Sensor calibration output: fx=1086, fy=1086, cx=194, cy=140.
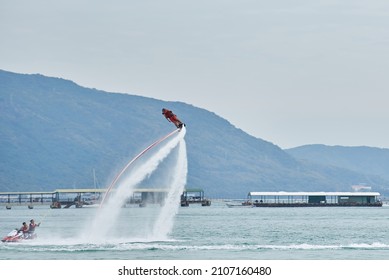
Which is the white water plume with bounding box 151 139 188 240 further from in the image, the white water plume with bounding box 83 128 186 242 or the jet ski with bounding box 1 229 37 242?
the jet ski with bounding box 1 229 37 242

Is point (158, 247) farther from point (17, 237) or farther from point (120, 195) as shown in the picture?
point (17, 237)

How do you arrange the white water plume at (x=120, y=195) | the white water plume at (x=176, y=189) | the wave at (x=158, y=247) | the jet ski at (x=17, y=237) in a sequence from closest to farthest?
the white water plume at (x=176, y=189), the wave at (x=158, y=247), the white water plume at (x=120, y=195), the jet ski at (x=17, y=237)

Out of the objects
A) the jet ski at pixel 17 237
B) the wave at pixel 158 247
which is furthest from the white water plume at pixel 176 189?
the jet ski at pixel 17 237

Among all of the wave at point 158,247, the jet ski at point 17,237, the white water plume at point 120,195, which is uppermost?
the white water plume at point 120,195

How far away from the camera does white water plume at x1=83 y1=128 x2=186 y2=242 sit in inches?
3324

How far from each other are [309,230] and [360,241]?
2233 centimetres

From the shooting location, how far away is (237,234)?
11088 centimetres

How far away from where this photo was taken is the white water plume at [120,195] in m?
84.4

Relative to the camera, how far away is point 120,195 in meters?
88.2

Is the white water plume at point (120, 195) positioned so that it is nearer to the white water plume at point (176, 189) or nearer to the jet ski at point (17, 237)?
the white water plume at point (176, 189)

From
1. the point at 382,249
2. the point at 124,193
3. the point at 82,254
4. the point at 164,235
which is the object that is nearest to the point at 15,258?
the point at 82,254

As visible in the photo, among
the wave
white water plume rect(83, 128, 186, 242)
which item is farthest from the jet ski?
white water plume rect(83, 128, 186, 242)

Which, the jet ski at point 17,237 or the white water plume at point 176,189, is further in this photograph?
the jet ski at point 17,237
